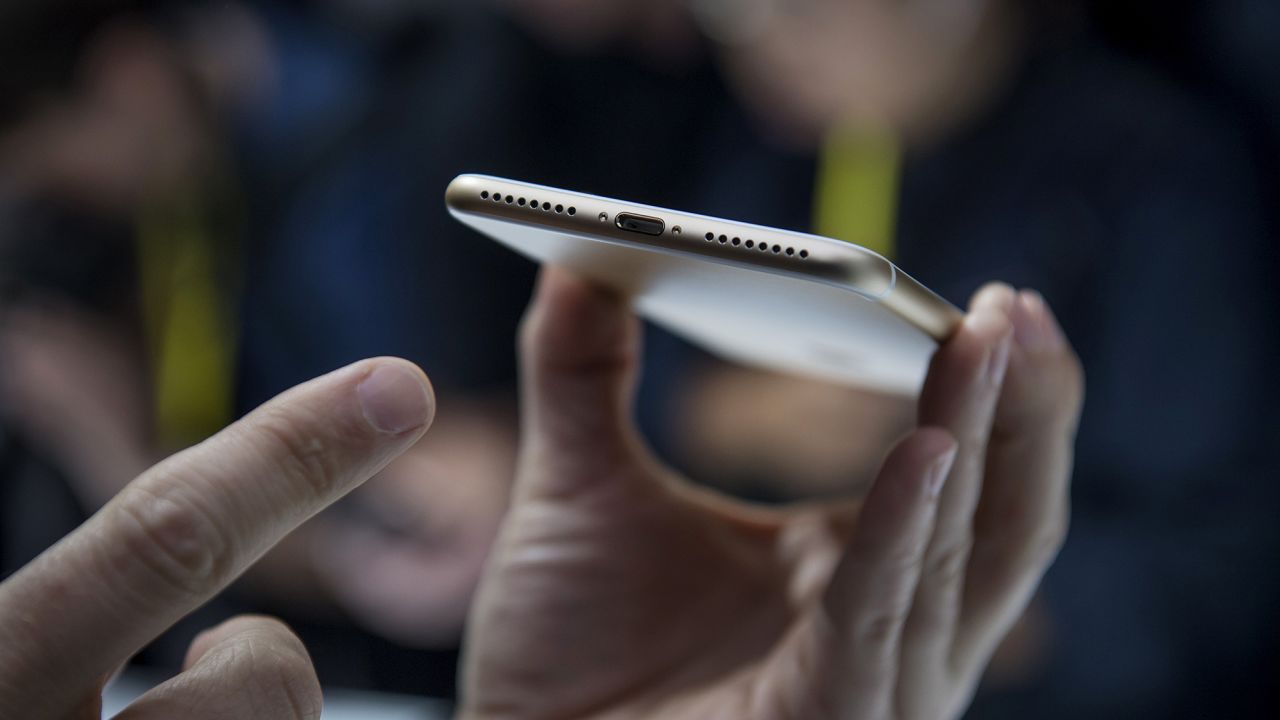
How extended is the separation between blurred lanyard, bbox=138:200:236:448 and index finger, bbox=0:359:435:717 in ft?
4.96

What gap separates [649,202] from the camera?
1760 millimetres

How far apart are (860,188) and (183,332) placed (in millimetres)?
1323

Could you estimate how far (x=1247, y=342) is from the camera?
4.75ft

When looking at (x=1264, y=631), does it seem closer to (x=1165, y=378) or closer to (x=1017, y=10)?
(x=1165, y=378)

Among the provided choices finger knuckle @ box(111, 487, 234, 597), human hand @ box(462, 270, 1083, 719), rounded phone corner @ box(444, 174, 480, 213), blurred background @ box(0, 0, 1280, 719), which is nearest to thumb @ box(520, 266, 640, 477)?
human hand @ box(462, 270, 1083, 719)

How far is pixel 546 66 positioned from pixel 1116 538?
51.3 inches

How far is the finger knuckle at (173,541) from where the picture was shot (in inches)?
15.6

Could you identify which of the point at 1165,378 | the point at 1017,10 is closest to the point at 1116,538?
the point at 1165,378

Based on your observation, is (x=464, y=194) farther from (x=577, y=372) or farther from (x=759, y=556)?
(x=759, y=556)

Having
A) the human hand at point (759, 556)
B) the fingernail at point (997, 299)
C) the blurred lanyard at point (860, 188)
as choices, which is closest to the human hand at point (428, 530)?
the blurred lanyard at point (860, 188)

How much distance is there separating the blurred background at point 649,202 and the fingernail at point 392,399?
122cm

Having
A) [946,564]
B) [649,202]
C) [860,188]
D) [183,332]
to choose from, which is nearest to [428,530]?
[183,332]

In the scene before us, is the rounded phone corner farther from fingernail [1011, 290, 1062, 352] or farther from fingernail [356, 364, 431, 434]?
fingernail [1011, 290, 1062, 352]

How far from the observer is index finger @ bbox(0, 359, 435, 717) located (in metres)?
0.38
